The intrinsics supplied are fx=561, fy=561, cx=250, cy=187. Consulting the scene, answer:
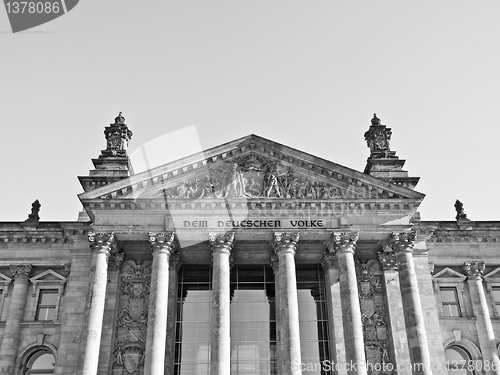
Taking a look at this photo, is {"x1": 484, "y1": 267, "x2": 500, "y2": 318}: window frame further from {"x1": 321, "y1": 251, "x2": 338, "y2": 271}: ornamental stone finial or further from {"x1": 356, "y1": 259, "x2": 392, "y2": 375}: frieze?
{"x1": 321, "y1": 251, "x2": 338, "y2": 271}: ornamental stone finial

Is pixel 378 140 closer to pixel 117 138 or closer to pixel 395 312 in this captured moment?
pixel 395 312

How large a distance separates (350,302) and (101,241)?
13732mm

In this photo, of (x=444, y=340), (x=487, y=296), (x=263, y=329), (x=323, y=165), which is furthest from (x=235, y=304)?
(x=487, y=296)

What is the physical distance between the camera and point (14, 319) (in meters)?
32.9

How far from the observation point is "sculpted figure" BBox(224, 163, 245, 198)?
105 feet

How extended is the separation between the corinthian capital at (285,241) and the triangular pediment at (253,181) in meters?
2.19

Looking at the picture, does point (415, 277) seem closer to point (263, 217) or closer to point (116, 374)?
point (263, 217)

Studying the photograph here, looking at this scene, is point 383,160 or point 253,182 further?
point 383,160

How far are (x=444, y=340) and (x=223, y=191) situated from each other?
15.9 meters

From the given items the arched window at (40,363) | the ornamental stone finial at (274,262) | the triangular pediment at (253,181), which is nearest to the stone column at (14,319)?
the arched window at (40,363)

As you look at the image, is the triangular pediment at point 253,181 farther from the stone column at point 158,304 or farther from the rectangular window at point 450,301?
the rectangular window at point 450,301

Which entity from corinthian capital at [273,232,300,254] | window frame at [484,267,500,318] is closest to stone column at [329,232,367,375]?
corinthian capital at [273,232,300,254]

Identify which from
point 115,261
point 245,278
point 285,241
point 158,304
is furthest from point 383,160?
point 115,261

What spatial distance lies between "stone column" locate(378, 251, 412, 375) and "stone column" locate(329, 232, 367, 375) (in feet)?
8.27
